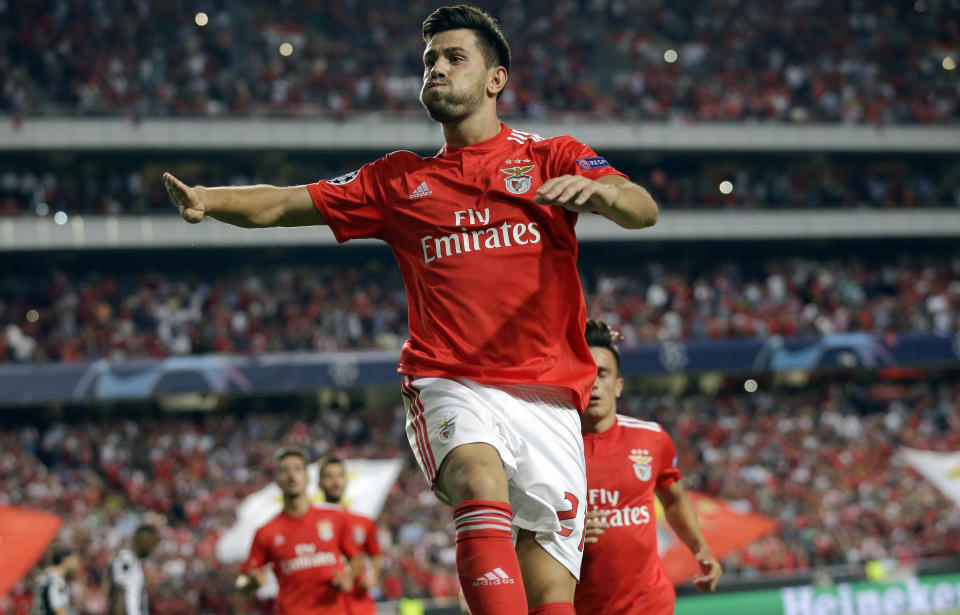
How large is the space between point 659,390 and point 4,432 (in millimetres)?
18110

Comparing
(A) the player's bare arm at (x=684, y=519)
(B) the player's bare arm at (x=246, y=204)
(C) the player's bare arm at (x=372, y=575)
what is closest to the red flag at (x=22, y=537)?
(C) the player's bare arm at (x=372, y=575)

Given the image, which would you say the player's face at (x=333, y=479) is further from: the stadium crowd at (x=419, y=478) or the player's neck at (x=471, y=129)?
the stadium crowd at (x=419, y=478)

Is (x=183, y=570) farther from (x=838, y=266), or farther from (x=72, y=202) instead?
(x=838, y=266)

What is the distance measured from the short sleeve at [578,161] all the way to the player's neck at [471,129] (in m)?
0.28

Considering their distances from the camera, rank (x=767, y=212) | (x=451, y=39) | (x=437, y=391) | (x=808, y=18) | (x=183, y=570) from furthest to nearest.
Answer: (x=808, y=18) < (x=767, y=212) < (x=183, y=570) < (x=451, y=39) < (x=437, y=391)

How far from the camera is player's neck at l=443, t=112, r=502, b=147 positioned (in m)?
4.27

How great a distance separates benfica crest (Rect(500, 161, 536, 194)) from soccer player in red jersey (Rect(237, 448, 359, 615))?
4.58 meters

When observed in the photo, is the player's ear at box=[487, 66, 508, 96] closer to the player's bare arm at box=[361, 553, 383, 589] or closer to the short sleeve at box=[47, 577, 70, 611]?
the player's bare arm at box=[361, 553, 383, 589]

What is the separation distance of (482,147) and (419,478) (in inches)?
758

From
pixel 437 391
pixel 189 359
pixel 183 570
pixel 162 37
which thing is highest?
pixel 162 37

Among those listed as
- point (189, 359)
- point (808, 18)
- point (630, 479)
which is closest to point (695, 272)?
point (808, 18)

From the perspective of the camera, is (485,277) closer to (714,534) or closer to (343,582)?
(343,582)

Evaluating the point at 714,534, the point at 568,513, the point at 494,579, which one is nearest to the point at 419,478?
the point at 714,534

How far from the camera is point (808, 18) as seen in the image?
123 feet
